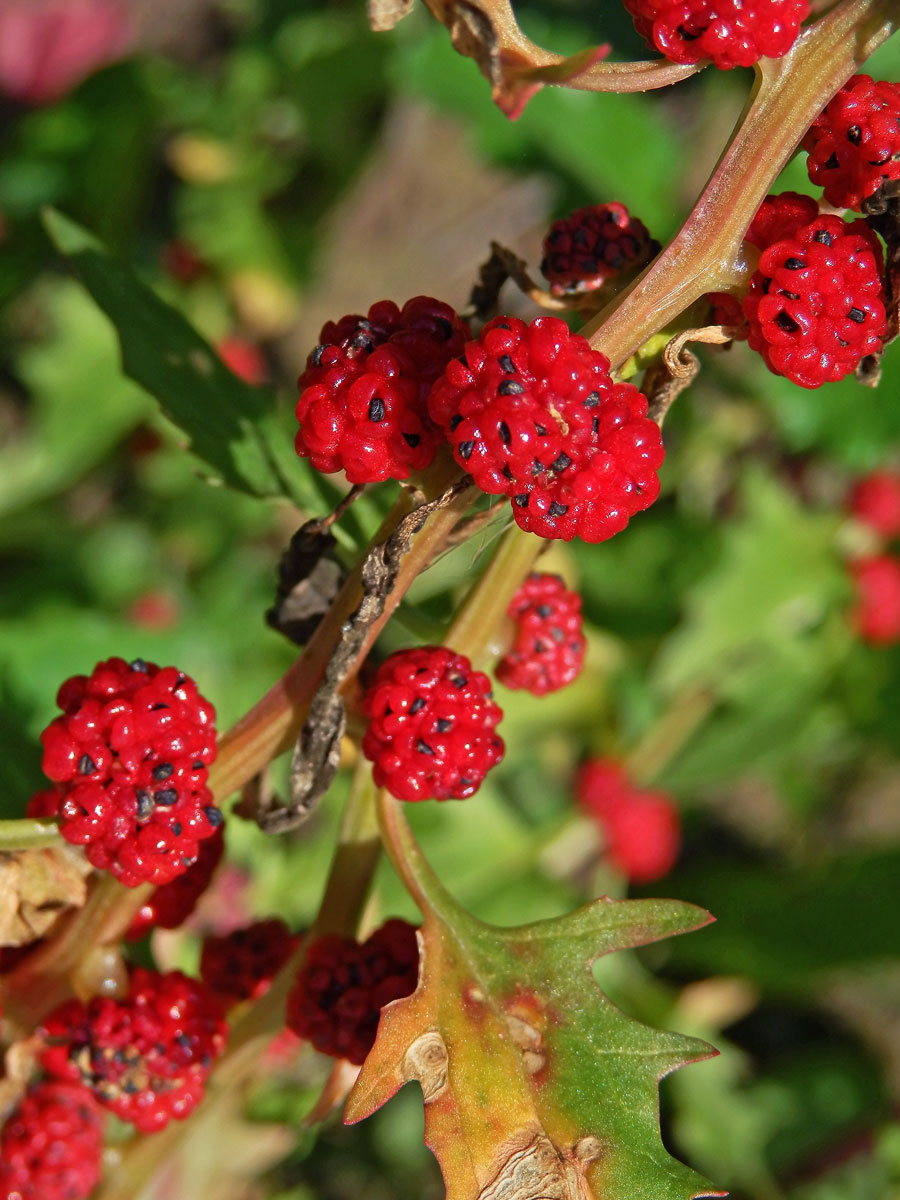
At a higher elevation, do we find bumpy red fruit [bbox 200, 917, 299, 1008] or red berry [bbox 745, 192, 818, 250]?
red berry [bbox 745, 192, 818, 250]

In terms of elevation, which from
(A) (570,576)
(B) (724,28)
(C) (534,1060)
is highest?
(B) (724,28)

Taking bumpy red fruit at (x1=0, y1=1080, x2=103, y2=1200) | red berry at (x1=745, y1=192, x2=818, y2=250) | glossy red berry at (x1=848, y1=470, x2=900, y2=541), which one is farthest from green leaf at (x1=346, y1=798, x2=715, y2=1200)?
glossy red berry at (x1=848, y1=470, x2=900, y2=541)

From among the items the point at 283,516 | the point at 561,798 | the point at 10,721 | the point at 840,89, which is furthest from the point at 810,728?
the point at 840,89

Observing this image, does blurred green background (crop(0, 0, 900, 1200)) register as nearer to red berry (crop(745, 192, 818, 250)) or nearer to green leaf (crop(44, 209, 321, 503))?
green leaf (crop(44, 209, 321, 503))

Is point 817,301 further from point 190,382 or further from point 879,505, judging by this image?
point 879,505

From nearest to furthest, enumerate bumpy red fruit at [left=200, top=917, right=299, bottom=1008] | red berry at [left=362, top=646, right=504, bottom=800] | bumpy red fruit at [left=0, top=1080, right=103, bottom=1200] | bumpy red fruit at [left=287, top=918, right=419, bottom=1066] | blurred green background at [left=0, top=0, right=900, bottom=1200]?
red berry at [left=362, top=646, right=504, bottom=800], bumpy red fruit at [left=287, top=918, right=419, bottom=1066], bumpy red fruit at [left=0, top=1080, right=103, bottom=1200], bumpy red fruit at [left=200, top=917, right=299, bottom=1008], blurred green background at [left=0, top=0, right=900, bottom=1200]

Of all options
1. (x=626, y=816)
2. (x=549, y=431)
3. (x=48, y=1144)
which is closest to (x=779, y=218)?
(x=549, y=431)

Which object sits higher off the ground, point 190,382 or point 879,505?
point 190,382

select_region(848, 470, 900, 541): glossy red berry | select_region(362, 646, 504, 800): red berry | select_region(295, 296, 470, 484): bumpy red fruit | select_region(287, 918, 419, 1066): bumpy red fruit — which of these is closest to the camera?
select_region(295, 296, 470, 484): bumpy red fruit
